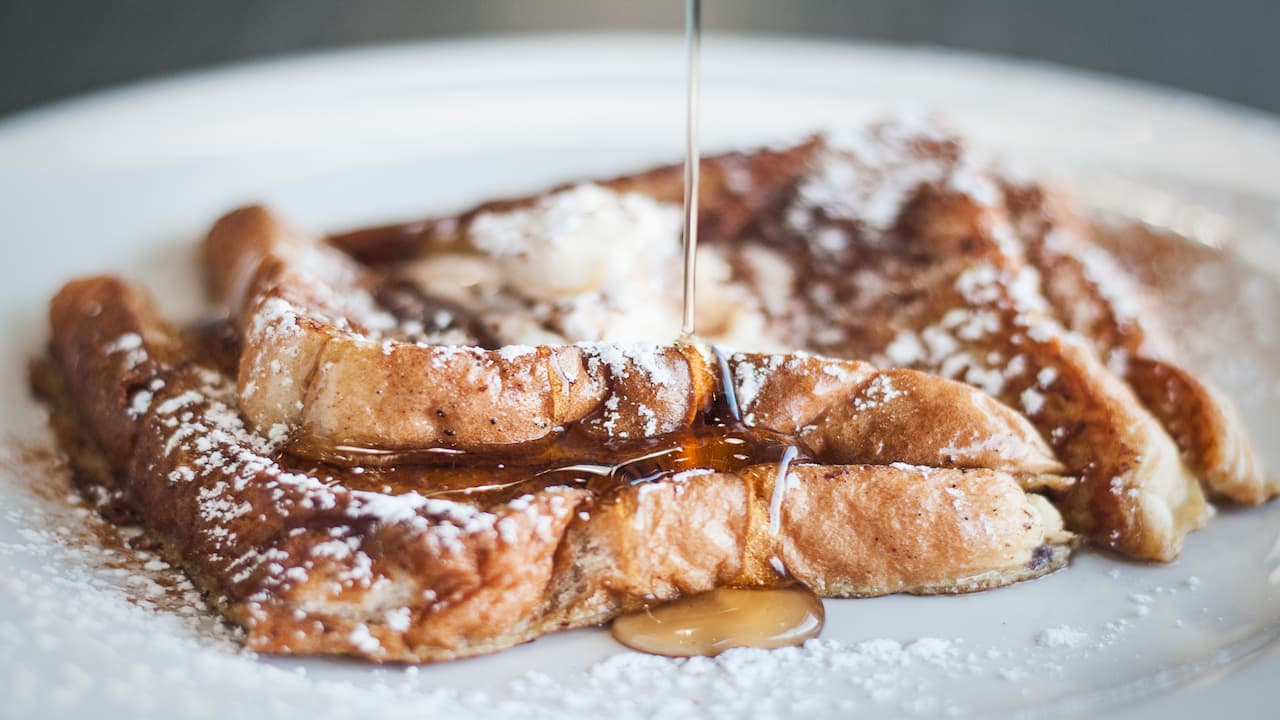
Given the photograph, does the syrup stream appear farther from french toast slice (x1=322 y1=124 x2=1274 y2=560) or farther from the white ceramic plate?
the white ceramic plate

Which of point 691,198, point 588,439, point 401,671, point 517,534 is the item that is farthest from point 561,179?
point 401,671

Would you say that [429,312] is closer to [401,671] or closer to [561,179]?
[401,671]

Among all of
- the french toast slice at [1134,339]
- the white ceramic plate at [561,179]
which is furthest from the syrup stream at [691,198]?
the french toast slice at [1134,339]

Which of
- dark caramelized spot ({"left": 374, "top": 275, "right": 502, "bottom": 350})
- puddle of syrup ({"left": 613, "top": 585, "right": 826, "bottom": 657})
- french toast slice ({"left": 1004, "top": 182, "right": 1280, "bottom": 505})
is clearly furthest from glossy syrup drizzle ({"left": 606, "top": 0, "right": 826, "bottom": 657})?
french toast slice ({"left": 1004, "top": 182, "right": 1280, "bottom": 505})

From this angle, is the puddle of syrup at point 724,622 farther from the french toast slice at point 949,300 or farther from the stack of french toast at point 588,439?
the french toast slice at point 949,300

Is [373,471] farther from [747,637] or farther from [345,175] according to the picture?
[345,175]

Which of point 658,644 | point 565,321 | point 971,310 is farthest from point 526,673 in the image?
point 971,310
